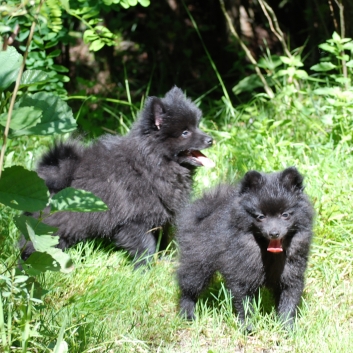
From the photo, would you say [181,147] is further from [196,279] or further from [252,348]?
[252,348]

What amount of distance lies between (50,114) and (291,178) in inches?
63.0

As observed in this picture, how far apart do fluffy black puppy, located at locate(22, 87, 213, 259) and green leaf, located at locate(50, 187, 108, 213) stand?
6.46 feet

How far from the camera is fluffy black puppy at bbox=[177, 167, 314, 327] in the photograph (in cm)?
384

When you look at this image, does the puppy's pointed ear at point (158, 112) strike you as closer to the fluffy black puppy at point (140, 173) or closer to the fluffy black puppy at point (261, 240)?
the fluffy black puppy at point (140, 173)

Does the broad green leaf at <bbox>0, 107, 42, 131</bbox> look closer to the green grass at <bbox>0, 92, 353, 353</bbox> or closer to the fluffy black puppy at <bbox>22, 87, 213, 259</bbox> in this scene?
the green grass at <bbox>0, 92, 353, 353</bbox>

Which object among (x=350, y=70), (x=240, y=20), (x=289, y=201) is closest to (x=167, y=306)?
(x=289, y=201)

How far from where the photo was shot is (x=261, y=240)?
13.1ft

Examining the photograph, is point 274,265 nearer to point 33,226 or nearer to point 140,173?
point 140,173

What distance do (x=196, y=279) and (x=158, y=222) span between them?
0.93 m

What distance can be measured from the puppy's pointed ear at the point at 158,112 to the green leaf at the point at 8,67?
86.6 inches

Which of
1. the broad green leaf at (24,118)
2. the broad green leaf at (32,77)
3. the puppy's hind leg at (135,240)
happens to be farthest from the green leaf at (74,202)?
the puppy's hind leg at (135,240)

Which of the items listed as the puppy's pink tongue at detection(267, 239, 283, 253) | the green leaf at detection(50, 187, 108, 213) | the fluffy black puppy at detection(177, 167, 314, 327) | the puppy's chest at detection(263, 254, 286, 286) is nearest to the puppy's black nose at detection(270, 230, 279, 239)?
the fluffy black puppy at detection(177, 167, 314, 327)

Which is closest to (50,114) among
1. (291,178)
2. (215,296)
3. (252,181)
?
(252,181)

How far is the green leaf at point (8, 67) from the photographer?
2.83 metres
